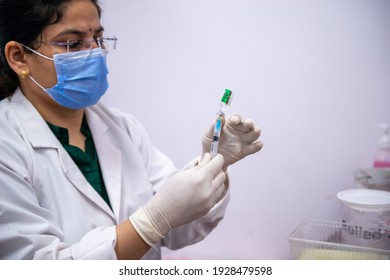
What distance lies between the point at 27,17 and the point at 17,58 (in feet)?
0.39

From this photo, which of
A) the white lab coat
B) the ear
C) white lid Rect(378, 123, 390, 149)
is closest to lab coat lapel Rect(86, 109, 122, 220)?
the white lab coat

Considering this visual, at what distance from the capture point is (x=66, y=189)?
93 cm

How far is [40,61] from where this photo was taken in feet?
3.13

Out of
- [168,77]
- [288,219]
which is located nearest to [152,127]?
[168,77]

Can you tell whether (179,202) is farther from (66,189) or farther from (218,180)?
(66,189)

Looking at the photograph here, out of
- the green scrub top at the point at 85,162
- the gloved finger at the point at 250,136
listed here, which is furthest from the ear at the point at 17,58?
the gloved finger at the point at 250,136

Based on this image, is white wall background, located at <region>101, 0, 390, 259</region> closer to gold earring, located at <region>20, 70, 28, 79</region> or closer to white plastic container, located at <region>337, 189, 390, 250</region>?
white plastic container, located at <region>337, 189, 390, 250</region>

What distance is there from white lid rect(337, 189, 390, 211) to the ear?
3.00ft

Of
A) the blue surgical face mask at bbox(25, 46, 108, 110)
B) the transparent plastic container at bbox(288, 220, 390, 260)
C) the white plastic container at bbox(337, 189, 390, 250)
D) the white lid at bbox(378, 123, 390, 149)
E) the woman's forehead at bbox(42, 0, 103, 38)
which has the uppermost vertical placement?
the woman's forehead at bbox(42, 0, 103, 38)

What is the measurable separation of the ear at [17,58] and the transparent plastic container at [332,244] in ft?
2.75

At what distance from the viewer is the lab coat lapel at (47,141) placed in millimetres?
934

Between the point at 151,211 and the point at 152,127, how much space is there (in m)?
0.49

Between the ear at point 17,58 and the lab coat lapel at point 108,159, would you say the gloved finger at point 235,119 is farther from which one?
the ear at point 17,58

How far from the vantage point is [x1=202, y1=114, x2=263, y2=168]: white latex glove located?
88 cm
